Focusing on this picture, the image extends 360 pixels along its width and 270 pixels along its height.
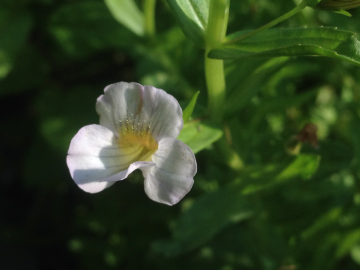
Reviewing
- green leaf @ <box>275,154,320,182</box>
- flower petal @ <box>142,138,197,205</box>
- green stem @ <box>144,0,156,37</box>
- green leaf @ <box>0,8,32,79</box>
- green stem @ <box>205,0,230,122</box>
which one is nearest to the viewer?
flower petal @ <box>142,138,197,205</box>

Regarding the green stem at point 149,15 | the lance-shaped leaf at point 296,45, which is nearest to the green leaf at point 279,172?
the lance-shaped leaf at point 296,45

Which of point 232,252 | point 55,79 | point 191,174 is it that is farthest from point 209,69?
point 55,79

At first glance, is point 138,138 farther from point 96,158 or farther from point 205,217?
point 205,217

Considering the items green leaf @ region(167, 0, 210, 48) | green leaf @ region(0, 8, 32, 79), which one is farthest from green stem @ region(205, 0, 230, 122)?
green leaf @ region(0, 8, 32, 79)

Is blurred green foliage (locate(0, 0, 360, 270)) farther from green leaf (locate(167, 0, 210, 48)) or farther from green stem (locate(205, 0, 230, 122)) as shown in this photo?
green leaf (locate(167, 0, 210, 48))

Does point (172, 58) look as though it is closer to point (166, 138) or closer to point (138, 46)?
point (138, 46)
